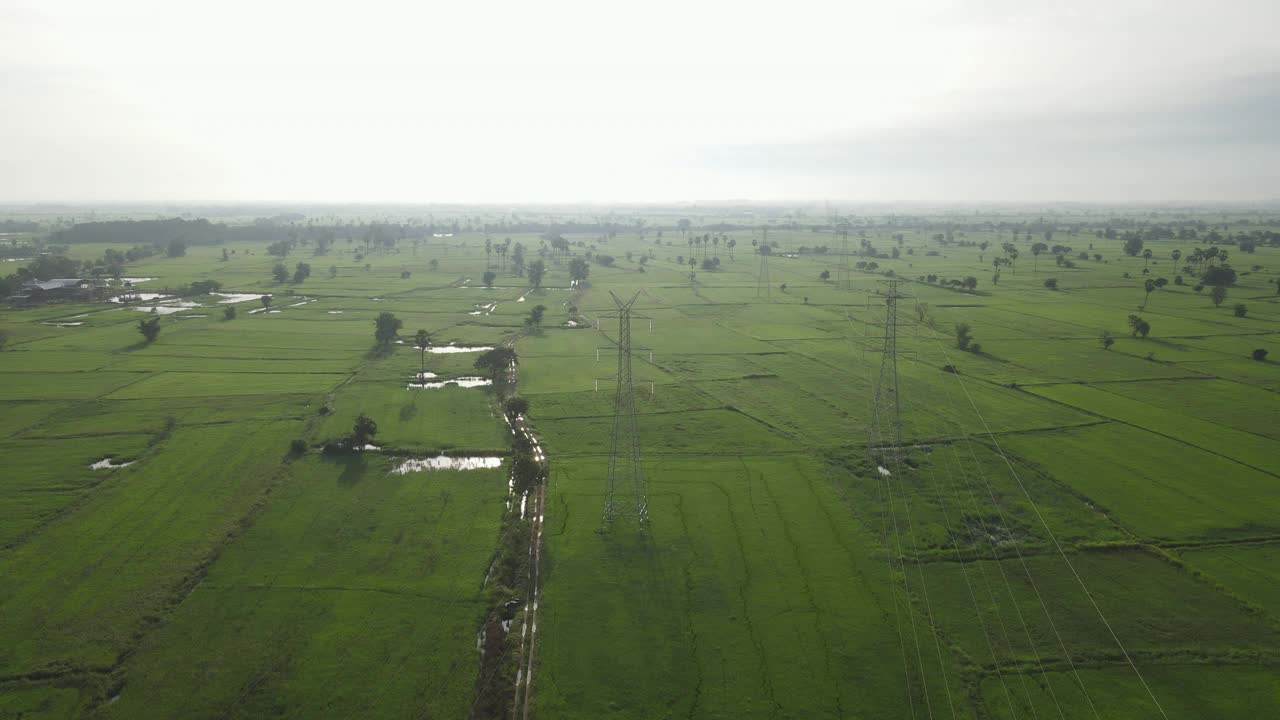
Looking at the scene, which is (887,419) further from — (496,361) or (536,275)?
(536,275)

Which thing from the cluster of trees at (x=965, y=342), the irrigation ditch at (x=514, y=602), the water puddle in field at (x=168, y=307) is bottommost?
the irrigation ditch at (x=514, y=602)

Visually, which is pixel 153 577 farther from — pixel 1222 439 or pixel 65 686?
pixel 1222 439

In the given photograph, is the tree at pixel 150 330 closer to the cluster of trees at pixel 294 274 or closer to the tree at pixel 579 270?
the cluster of trees at pixel 294 274

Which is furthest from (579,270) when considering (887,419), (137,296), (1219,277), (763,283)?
(1219,277)

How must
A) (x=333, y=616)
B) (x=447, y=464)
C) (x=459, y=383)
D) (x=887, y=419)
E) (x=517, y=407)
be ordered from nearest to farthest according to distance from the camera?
1. (x=333, y=616)
2. (x=447, y=464)
3. (x=887, y=419)
4. (x=517, y=407)
5. (x=459, y=383)

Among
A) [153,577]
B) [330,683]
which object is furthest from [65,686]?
[330,683]

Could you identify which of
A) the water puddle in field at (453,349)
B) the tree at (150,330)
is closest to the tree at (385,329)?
the water puddle in field at (453,349)
